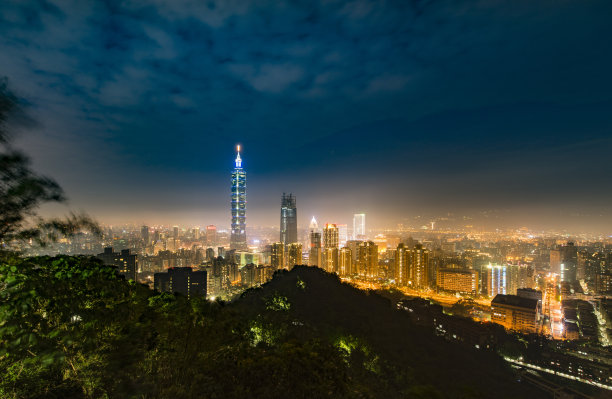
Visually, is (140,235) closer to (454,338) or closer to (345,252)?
(345,252)

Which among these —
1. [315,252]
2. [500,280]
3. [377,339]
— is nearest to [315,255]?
[315,252]

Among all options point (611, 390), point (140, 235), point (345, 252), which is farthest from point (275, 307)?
point (140, 235)

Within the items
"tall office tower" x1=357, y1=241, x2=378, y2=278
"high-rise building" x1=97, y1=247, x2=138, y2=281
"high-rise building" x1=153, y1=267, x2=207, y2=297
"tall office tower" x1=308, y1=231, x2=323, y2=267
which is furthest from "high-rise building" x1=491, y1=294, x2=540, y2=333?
"high-rise building" x1=97, y1=247, x2=138, y2=281

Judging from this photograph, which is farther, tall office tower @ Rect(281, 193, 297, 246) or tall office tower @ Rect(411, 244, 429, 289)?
tall office tower @ Rect(281, 193, 297, 246)

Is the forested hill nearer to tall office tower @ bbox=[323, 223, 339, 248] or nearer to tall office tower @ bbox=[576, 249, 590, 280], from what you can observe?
tall office tower @ bbox=[323, 223, 339, 248]

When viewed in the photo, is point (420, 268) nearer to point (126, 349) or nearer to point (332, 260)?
point (332, 260)
